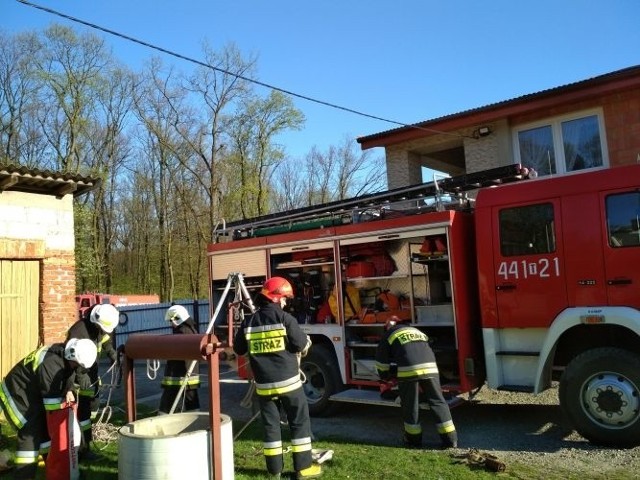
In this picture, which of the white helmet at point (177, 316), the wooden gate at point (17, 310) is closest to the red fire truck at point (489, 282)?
the white helmet at point (177, 316)

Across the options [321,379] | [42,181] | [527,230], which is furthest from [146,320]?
[527,230]

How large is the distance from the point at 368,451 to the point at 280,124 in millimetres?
28649

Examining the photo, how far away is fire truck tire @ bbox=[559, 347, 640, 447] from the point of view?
5.48 metres

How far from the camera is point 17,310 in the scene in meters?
8.49

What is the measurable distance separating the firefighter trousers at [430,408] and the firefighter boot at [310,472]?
4.34 feet

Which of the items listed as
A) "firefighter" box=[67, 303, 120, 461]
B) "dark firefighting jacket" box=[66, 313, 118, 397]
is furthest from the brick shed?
"firefighter" box=[67, 303, 120, 461]

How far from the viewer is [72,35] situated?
1271 inches

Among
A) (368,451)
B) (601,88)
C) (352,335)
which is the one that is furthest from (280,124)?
(368,451)

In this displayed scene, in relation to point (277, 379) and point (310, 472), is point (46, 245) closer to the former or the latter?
point (277, 379)

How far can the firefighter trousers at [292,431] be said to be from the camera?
16.8 feet

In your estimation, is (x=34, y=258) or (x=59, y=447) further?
(x=34, y=258)

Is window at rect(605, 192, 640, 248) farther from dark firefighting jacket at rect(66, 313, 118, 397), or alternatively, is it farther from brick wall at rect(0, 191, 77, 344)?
brick wall at rect(0, 191, 77, 344)

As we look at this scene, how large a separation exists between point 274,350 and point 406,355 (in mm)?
1585

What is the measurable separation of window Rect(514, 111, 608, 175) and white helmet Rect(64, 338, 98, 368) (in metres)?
9.49
